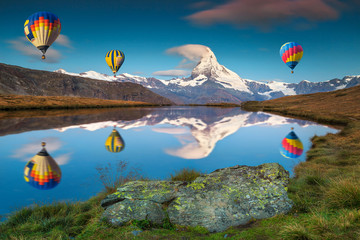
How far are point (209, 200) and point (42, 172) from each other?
13712 millimetres

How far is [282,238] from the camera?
5.76 meters

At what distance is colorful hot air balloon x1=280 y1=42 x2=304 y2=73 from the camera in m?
74.4

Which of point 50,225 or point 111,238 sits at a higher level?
point 111,238

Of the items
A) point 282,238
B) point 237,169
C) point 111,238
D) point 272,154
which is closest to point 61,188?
point 111,238

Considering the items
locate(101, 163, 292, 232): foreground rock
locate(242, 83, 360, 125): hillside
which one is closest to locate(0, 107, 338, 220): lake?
locate(101, 163, 292, 232): foreground rock

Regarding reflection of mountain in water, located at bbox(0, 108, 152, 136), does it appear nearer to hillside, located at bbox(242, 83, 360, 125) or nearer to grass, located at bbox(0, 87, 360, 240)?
grass, located at bbox(0, 87, 360, 240)

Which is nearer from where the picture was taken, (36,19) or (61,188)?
(61,188)

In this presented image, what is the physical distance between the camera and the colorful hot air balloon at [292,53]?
244 ft

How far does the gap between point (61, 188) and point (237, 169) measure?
10307 millimetres

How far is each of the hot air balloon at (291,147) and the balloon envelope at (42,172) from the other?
1953cm

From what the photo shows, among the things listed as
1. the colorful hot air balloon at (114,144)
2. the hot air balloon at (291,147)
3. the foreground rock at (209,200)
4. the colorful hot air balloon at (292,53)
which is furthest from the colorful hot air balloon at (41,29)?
the colorful hot air balloon at (292,53)

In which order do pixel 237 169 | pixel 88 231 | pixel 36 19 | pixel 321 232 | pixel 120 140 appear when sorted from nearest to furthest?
pixel 321 232 → pixel 88 231 → pixel 237 169 → pixel 120 140 → pixel 36 19

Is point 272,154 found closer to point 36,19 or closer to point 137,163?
point 137,163

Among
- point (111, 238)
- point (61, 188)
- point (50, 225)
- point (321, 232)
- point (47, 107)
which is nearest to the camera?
point (321, 232)
